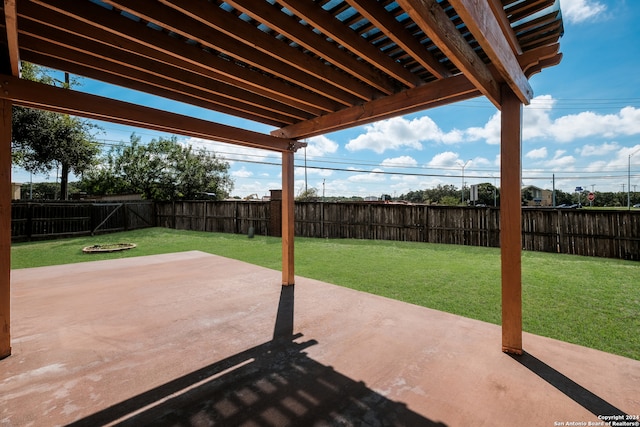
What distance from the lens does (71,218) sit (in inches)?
437

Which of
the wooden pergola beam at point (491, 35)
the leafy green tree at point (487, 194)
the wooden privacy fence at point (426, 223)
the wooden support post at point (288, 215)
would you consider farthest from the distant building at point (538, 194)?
the wooden pergola beam at point (491, 35)

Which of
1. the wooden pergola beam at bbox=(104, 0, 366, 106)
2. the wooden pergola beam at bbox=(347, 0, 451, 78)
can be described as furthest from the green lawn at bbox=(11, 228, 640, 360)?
the wooden pergola beam at bbox=(104, 0, 366, 106)

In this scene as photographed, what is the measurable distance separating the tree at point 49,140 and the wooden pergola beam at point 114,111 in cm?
1375

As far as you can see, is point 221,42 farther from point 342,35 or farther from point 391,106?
point 391,106

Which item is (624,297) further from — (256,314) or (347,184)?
(347,184)

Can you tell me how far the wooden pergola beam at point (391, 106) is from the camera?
8.28 feet

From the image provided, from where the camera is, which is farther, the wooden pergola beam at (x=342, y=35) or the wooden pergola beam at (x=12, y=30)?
the wooden pergola beam at (x=342, y=35)

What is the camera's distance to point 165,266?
18.7ft

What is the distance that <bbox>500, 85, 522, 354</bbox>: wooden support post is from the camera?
90.8 inches

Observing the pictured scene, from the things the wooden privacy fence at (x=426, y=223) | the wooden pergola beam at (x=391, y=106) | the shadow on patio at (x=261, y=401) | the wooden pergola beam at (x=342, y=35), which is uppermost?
the wooden pergola beam at (x=342, y=35)

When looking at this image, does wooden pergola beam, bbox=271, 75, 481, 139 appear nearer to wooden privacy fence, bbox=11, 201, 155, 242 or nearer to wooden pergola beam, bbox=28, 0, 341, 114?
wooden pergola beam, bbox=28, 0, 341, 114

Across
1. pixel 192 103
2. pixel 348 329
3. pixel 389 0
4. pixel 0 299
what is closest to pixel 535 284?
pixel 348 329

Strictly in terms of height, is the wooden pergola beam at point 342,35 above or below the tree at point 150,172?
below

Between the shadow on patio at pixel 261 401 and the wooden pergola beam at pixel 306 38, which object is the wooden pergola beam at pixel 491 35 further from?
the shadow on patio at pixel 261 401
